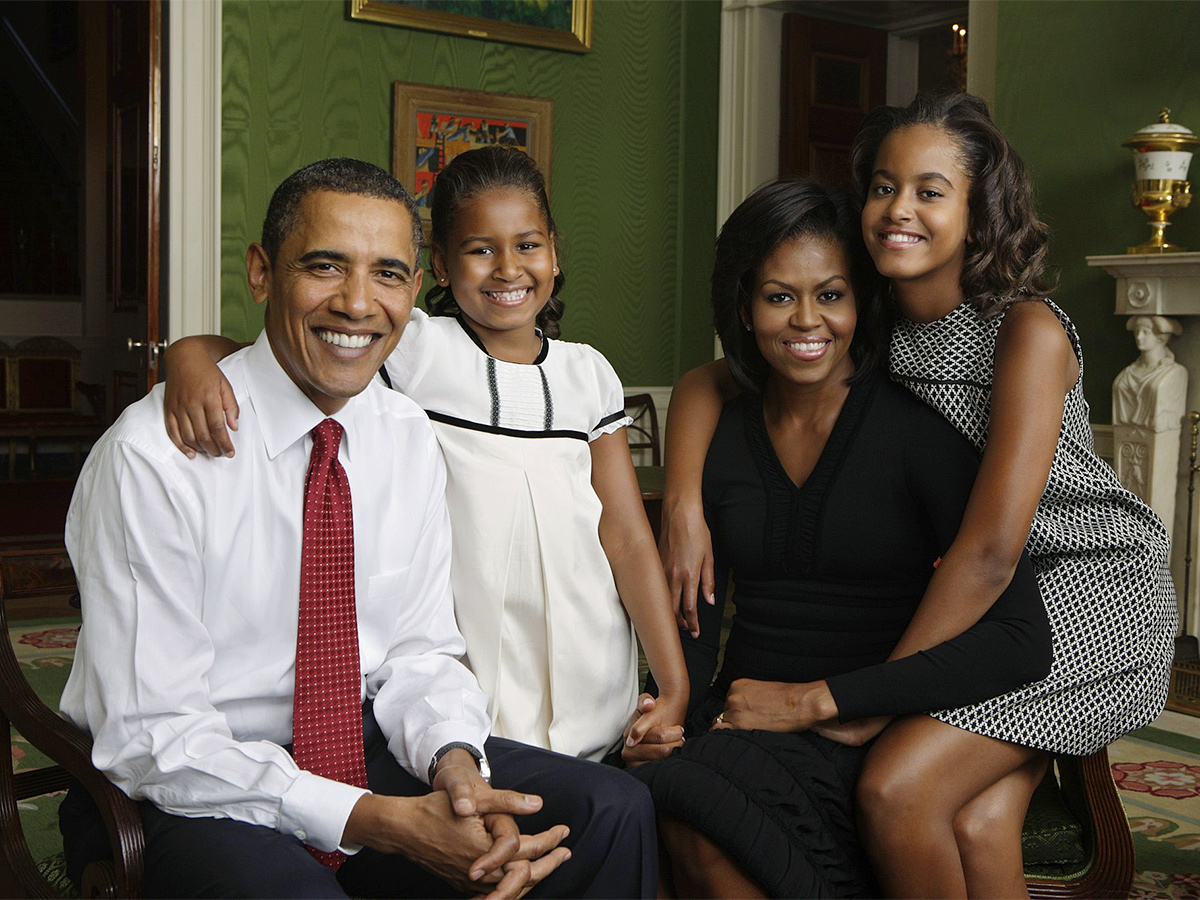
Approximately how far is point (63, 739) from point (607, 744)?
79 cm

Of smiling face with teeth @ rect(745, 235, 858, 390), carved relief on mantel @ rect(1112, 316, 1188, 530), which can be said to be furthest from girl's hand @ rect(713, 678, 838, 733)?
carved relief on mantel @ rect(1112, 316, 1188, 530)

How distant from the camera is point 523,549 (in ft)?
5.87

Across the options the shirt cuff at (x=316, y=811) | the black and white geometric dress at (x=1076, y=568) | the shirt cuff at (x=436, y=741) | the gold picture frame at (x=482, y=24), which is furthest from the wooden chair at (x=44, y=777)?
the gold picture frame at (x=482, y=24)

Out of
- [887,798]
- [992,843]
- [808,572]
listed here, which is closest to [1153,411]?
[808,572]

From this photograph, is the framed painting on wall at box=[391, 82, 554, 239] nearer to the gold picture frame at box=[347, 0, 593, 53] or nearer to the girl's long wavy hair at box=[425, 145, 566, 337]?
the gold picture frame at box=[347, 0, 593, 53]

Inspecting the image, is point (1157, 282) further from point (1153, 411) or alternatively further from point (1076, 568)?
point (1076, 568)

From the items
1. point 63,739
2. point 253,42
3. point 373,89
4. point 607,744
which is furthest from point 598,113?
point 63,739

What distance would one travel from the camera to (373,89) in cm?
565

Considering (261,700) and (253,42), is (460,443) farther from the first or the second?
(253,42)

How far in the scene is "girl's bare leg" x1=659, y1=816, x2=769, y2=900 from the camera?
153 centimetres

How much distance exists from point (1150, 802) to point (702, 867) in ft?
6.46

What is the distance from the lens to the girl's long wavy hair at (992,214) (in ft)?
6.20

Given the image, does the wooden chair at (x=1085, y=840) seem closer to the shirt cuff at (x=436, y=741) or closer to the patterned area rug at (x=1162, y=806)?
the patterned area rug at (x=1162, y=806)

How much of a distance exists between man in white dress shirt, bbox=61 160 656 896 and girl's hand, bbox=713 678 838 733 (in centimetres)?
27
